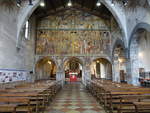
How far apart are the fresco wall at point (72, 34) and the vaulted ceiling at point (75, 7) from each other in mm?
660

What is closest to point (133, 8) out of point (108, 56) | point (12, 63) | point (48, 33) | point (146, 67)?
point (146, 67)

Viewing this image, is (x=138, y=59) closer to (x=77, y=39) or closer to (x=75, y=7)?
(x=77, y=39)

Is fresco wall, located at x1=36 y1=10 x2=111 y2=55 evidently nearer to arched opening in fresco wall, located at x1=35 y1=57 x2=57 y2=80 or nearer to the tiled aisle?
arched opening in fresco wall, located at x1=35 y1=57 x2=57 y2=80

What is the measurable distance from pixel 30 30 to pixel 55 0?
5.49 m

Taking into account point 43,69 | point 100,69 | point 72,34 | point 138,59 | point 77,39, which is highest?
point 72,34

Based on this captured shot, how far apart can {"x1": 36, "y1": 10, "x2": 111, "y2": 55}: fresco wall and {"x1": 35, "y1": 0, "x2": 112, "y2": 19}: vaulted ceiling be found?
0.66 m

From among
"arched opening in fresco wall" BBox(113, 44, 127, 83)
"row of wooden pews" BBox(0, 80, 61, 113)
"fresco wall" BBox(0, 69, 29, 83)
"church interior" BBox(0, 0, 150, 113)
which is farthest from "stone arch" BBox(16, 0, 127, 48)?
"row of wooden pews" BBox(0, 80, 61, 113)

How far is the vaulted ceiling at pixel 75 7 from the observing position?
608 inches

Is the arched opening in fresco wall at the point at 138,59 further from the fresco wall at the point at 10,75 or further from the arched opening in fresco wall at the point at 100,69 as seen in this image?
the fresco wall at the point at 10,75

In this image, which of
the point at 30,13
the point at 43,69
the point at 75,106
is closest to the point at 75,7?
the point at 30,13

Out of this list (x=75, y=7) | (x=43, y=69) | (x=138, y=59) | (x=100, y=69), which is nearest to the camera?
(x=138, y=59)

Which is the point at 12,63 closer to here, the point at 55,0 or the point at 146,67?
the point at 55,0

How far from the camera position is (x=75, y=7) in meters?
17.0

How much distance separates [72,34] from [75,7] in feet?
14.5
